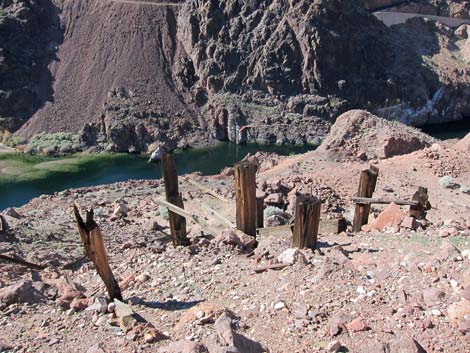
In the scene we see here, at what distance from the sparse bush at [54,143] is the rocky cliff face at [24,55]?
128 inches

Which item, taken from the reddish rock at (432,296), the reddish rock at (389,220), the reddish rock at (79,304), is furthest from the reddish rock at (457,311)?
the reddish rock at (79,304)

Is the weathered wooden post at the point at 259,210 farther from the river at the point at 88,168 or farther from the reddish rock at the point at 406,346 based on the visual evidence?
the river at the point at 88,168

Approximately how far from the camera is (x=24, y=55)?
1540 inches

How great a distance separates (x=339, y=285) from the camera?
6594mm

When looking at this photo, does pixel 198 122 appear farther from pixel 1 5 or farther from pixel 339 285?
pixel 339 285

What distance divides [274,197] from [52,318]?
972 centimetres

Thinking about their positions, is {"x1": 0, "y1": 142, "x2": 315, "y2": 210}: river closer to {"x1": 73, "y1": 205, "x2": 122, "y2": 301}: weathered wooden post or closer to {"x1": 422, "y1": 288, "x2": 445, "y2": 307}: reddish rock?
{"x1": 73, "y1": 205, "x2": 122, "y2": 301}: weathered wooden post

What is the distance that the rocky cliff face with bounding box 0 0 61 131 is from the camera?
37.2m

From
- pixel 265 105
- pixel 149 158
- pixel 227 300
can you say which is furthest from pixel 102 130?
pixel 227 300

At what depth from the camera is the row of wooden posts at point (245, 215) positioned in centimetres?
676

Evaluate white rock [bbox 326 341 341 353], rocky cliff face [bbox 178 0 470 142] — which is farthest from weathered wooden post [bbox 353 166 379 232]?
rocky cliff face [bbox 178 0 470 142]

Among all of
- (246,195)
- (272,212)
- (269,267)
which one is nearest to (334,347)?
(269,267)

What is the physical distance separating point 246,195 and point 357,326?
13.3ft

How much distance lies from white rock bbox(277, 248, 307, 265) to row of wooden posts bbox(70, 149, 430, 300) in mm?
838
